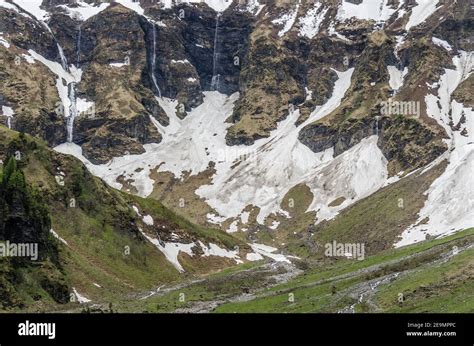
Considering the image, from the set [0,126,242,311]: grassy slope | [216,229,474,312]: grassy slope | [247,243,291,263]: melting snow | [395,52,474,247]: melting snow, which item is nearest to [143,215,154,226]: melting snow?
[0,126,242,311]: grassy slope

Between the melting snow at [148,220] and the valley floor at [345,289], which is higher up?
the melting snow at [148,220]

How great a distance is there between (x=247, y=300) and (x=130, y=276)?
3120cm

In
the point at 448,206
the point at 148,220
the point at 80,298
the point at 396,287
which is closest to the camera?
the point at 396,287

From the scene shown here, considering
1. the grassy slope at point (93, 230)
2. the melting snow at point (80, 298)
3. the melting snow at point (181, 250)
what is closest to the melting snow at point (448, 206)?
the melting snow at point (181, 250)

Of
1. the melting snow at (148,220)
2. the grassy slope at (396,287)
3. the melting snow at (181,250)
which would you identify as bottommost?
the grassy slope at (396,287)

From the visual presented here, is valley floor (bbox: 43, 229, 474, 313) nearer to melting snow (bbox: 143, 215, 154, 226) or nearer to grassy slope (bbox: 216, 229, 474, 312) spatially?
grassy slope (bbox: 216, 229, 474, 312)

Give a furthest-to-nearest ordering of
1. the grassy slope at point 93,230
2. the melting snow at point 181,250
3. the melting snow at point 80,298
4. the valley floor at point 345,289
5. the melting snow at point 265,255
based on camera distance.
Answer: the melting snow at point 265,255, the melting snow at point 181,250, the grassy slope at point 93,230, the melting snow at point 80,298, the valley floor at point 345,289

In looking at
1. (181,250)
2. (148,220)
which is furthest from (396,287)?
(148,220)

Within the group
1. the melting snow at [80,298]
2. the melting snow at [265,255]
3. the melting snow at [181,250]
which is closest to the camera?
the melting snow at [80,298]

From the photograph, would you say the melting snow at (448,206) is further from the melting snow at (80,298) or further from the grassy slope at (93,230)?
the melting snow at (80,298)

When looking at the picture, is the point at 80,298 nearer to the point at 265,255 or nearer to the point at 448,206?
the point at 265,255

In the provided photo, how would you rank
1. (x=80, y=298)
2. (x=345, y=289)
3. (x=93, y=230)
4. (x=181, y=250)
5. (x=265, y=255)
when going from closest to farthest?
1. (x=345, y=289)
2. (x=80, y=298)
3. (x=93, y=230)
4. (x=181, y=250)
5. (x=265, y=255)

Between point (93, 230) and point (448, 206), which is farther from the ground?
point (448, 206)
